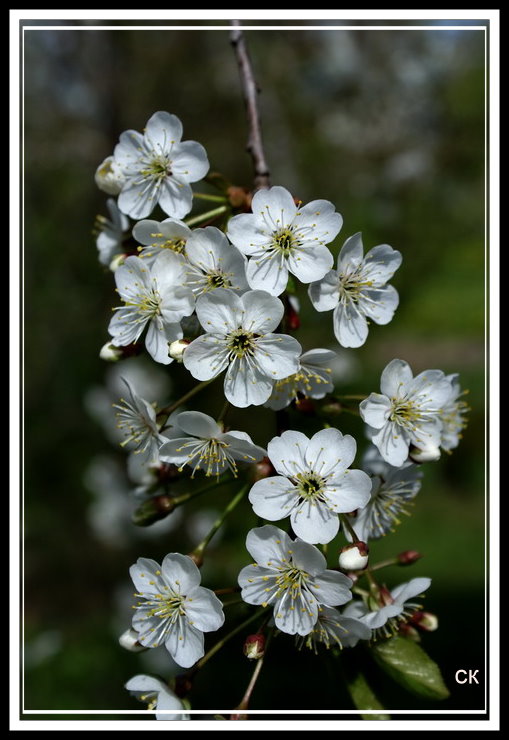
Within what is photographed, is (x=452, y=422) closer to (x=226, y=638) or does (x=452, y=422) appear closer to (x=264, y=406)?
(x=264, y=406)

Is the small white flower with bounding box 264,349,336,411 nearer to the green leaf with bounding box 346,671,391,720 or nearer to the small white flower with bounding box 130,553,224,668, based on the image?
the small white flower with bounding box 130,553,224,668

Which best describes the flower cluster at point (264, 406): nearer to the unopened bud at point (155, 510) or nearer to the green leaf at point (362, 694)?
the unopened bud at point (155, 510)

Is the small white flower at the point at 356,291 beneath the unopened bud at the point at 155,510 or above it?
above

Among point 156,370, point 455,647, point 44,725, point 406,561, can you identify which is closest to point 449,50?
point 156,370

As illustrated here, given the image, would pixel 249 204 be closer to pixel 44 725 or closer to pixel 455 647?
pixel 44 725

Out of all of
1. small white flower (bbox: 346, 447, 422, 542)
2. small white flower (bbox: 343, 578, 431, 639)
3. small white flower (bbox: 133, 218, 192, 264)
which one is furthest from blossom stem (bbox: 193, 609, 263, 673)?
small white flower (bbox: 133, 218, 192, 264)

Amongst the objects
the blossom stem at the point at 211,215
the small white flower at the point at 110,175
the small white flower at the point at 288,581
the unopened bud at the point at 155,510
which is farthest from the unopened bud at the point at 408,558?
the small white flower at the point at 110,175
